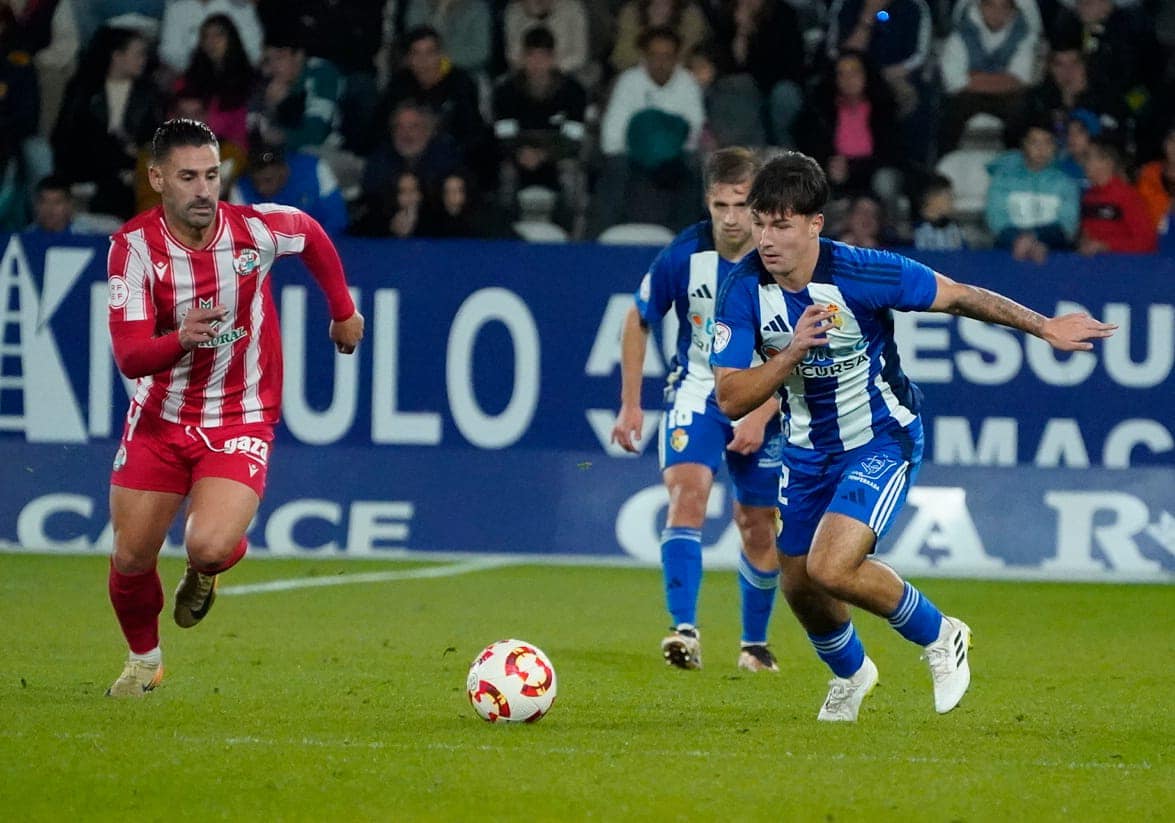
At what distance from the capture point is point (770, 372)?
20.2 ft

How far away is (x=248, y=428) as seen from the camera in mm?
7340

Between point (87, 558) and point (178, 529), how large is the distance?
63 centimetres

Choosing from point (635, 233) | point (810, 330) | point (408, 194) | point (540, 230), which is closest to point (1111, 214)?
point (635, 233)

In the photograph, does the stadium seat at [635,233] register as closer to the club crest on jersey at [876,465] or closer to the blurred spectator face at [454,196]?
the blurred spectator face at [454,196]

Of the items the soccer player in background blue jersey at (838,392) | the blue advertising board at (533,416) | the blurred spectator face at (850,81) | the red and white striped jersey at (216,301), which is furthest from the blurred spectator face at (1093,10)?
the red and white striped jersey at (216,301)

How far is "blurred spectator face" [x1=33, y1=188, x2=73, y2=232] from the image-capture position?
13.6 meters

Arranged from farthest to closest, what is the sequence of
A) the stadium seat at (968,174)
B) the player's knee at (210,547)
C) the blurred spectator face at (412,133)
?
the stadium seat at (968,174)
the blurred spectator face at (412,133)
the player's knee at (210,547)

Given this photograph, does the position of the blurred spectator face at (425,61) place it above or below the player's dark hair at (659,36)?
Result: below

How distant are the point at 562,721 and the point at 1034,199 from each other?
24.8ft

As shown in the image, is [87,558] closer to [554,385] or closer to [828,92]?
[554,385]

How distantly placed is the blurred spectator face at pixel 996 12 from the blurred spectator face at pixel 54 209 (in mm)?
6568

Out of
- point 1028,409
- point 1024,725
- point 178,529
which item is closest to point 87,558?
point 178,529

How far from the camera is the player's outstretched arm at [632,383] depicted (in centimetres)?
867

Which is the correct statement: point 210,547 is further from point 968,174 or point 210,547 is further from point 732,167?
→ point 968,174
